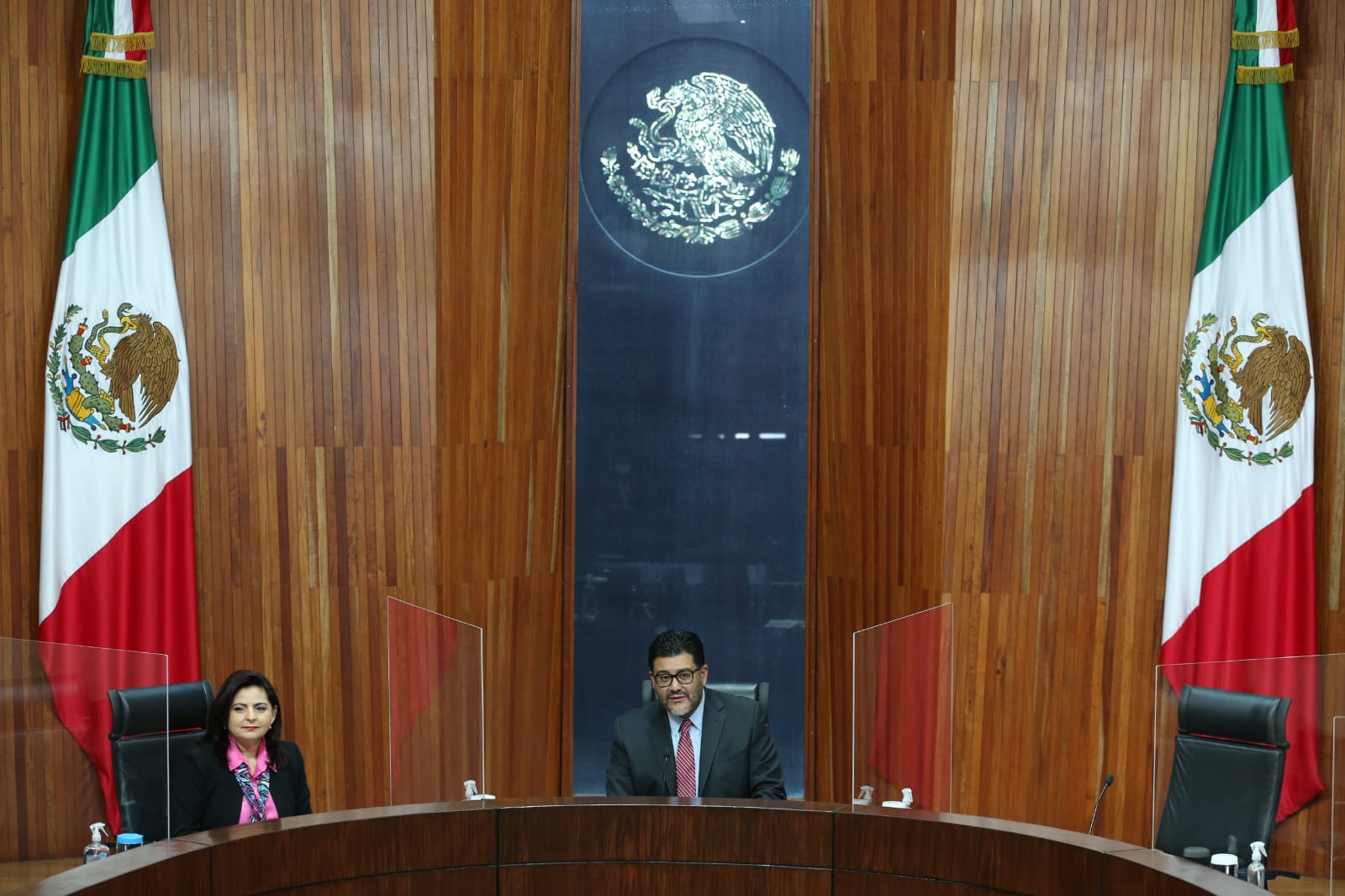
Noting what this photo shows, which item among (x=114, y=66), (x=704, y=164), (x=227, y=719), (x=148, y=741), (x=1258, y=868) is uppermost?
(x=114, y=66)

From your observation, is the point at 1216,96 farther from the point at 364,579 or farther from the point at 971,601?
the point at 364,579

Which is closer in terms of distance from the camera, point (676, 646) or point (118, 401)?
point (676, 646)

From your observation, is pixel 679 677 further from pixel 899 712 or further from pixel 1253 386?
pixel 1253 386

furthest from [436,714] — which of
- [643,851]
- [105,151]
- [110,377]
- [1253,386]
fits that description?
[1253,386]

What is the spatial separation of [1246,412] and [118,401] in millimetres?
3940

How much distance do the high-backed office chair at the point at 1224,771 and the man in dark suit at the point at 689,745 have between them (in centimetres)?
124

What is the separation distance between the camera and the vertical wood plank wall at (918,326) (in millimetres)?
4977

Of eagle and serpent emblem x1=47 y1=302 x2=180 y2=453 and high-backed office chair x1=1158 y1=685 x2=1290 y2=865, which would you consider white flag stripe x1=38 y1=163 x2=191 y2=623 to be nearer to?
eagle and serpent emblem x1=47 y1=302 x2=180 y2=453

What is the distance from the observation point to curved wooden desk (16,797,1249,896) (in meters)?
2.89

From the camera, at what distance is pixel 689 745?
12.7 feet

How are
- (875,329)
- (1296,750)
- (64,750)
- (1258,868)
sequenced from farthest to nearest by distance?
(875,329) < (1296,750) < (64,750) < (1258,868)

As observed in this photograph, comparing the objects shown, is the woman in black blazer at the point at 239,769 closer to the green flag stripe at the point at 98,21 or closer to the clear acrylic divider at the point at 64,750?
the clear acrylic divider at the point at 64,750

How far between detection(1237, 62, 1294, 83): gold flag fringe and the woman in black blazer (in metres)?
3.77

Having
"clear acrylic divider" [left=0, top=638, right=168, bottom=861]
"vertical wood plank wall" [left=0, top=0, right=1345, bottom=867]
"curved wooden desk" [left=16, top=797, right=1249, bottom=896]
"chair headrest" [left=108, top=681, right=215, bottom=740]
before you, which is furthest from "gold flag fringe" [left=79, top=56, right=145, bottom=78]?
"curved wooden desk" [left=16, top=797, right=1249, bottom=896]
